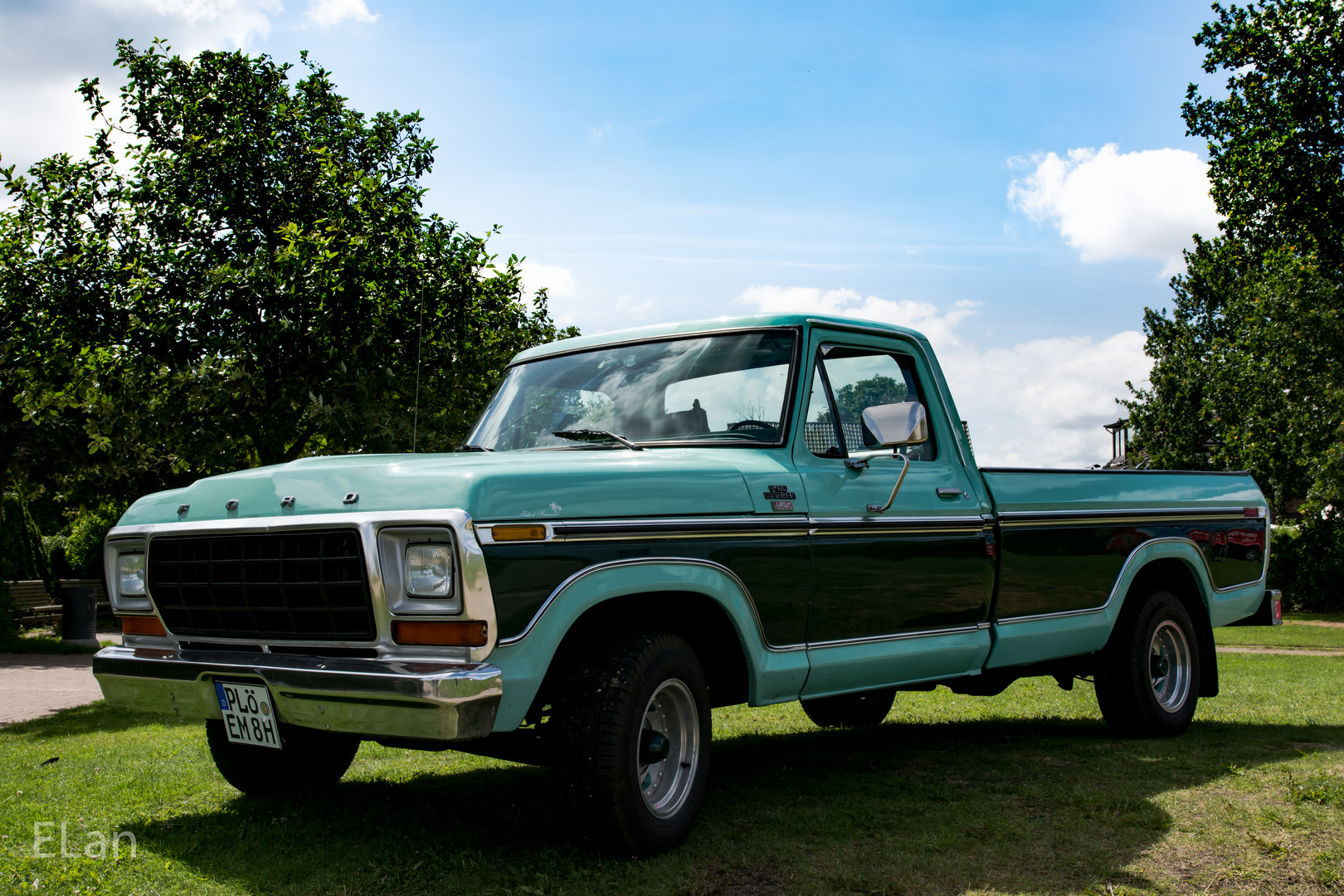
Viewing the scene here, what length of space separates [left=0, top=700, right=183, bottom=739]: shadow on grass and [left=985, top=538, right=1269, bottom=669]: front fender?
598cm

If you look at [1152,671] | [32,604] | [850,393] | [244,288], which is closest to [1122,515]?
[1152,671]

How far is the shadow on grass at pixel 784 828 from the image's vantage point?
13.1 feet

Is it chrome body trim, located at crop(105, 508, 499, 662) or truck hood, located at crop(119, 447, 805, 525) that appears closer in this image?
chrome body trim, located at crop(105, 508, 499, 662)

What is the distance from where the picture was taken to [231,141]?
14.1 meters

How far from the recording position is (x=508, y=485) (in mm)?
3793

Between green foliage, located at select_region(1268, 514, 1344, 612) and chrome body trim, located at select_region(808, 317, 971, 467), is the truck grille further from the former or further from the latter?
green foliage, located at select_region(1268, 514, 1344, 612)

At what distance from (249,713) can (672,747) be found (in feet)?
5.11

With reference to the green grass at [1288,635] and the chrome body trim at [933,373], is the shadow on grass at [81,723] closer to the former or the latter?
the chrome body trim at [933,373]

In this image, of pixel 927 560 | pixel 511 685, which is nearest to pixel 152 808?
pixel 511 685

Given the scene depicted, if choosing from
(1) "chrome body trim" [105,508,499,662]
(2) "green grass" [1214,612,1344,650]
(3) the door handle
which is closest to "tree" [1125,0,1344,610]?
(2) "green grass" [1214,612,1344,650]

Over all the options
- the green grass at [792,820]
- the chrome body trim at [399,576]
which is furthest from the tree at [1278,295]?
the chrome body trim at [399,576]

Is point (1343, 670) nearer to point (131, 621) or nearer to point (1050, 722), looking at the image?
point (1050, 722)

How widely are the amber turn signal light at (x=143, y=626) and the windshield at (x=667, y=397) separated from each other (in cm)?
159

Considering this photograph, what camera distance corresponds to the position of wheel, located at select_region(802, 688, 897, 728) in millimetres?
7281
